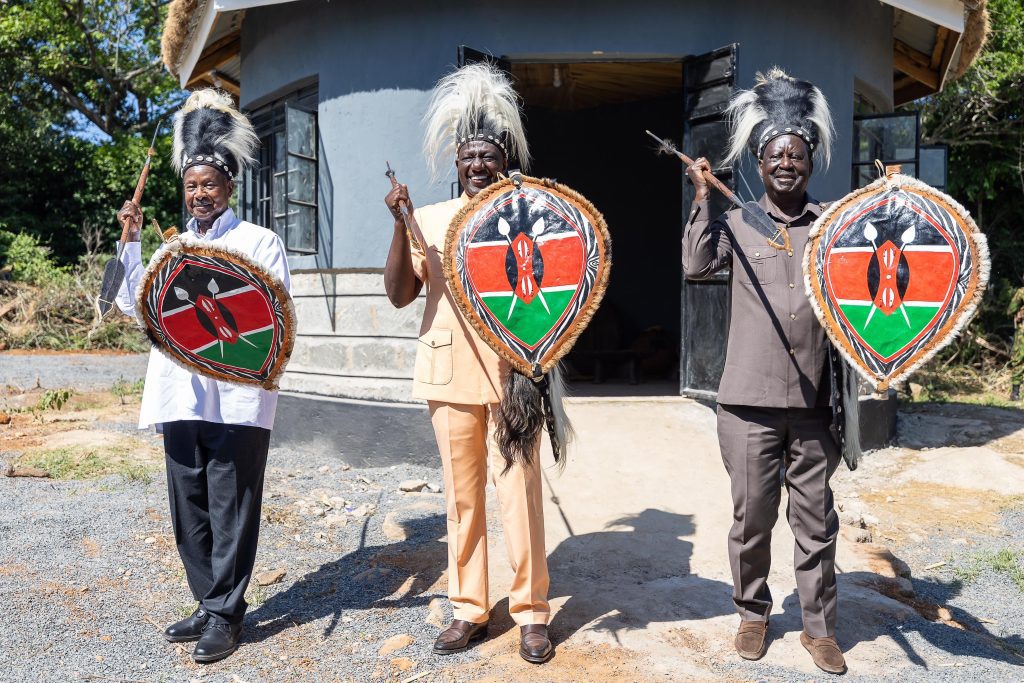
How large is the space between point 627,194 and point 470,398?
280 inches

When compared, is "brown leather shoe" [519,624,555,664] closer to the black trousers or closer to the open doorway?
the black trousers

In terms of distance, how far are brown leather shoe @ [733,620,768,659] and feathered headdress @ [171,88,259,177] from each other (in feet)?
7.90

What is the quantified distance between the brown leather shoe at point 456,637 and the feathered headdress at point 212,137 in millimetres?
1782

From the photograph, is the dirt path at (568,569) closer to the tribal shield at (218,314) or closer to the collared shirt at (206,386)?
the collared shirt at (206,386)

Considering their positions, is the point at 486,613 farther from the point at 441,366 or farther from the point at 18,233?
the point at 18,233

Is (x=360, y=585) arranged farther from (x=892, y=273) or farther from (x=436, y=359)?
(x=892, y=273)

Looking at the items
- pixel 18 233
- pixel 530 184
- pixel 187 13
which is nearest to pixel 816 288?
pixel 530 184

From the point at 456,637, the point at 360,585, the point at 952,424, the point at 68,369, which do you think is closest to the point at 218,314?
the point at 456,637

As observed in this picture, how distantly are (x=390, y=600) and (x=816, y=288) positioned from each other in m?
2.10

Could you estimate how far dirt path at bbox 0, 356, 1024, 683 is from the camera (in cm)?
292

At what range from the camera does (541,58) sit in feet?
18.7

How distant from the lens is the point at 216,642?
2967mm

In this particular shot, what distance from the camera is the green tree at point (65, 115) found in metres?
15.6

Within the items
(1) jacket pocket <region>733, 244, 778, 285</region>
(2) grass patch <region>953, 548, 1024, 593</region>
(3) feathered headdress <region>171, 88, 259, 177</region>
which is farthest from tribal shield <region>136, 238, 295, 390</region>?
(2) grass patch <region>953, 548, 1024, 593</region>
